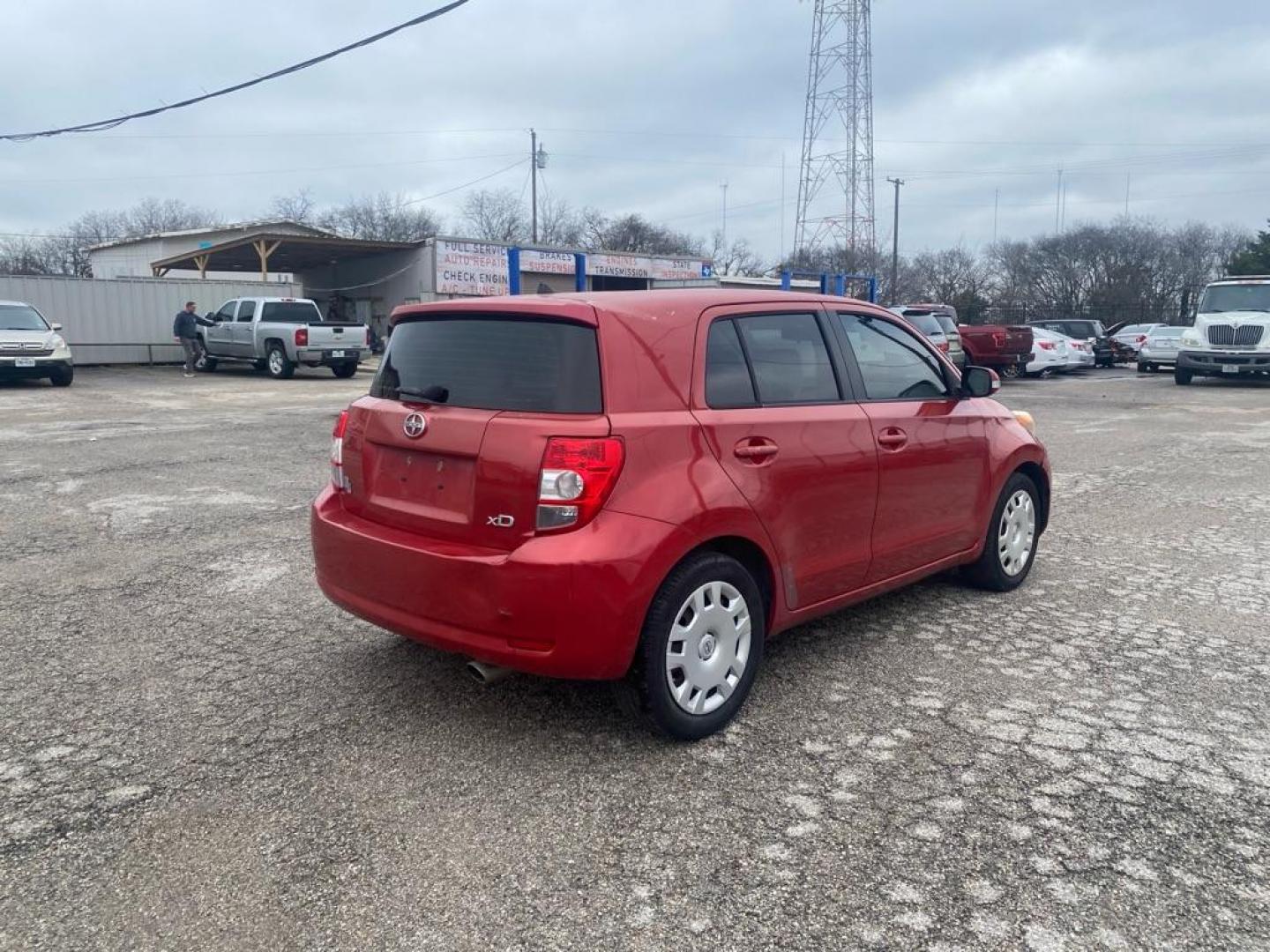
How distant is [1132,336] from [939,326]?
48.0 feet

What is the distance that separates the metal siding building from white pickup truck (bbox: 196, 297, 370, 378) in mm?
3716

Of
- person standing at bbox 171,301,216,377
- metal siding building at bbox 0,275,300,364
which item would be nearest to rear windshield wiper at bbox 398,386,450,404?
person standing at bbox 171,301,216,377

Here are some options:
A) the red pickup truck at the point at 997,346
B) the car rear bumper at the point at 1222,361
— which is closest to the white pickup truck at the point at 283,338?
the red pickup truck at the point at 997,346

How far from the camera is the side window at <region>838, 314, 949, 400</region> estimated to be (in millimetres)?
4543

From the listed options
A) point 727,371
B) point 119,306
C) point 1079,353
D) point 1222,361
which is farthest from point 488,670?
point 119,306

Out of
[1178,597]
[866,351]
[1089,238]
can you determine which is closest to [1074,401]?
[1178,597]

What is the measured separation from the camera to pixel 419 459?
3664 millimetres

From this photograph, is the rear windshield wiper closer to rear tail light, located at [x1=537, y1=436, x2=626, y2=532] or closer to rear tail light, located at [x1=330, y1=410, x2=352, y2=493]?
rear tail light, located at [x1=330, y1=410, x2=352, y2=493]

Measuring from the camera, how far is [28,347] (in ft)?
61.8

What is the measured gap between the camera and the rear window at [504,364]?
135 inches

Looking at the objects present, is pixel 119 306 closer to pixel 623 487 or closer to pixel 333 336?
pixel 333 336

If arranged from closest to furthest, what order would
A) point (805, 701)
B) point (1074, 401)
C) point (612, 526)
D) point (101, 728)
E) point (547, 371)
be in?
point (612, 526) → point (547, 371) → point (101, 728) → point (805, 701) → point (1074, 401)

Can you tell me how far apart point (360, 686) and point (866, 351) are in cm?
271

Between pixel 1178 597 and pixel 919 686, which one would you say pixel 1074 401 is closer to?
pixel 1178 597
